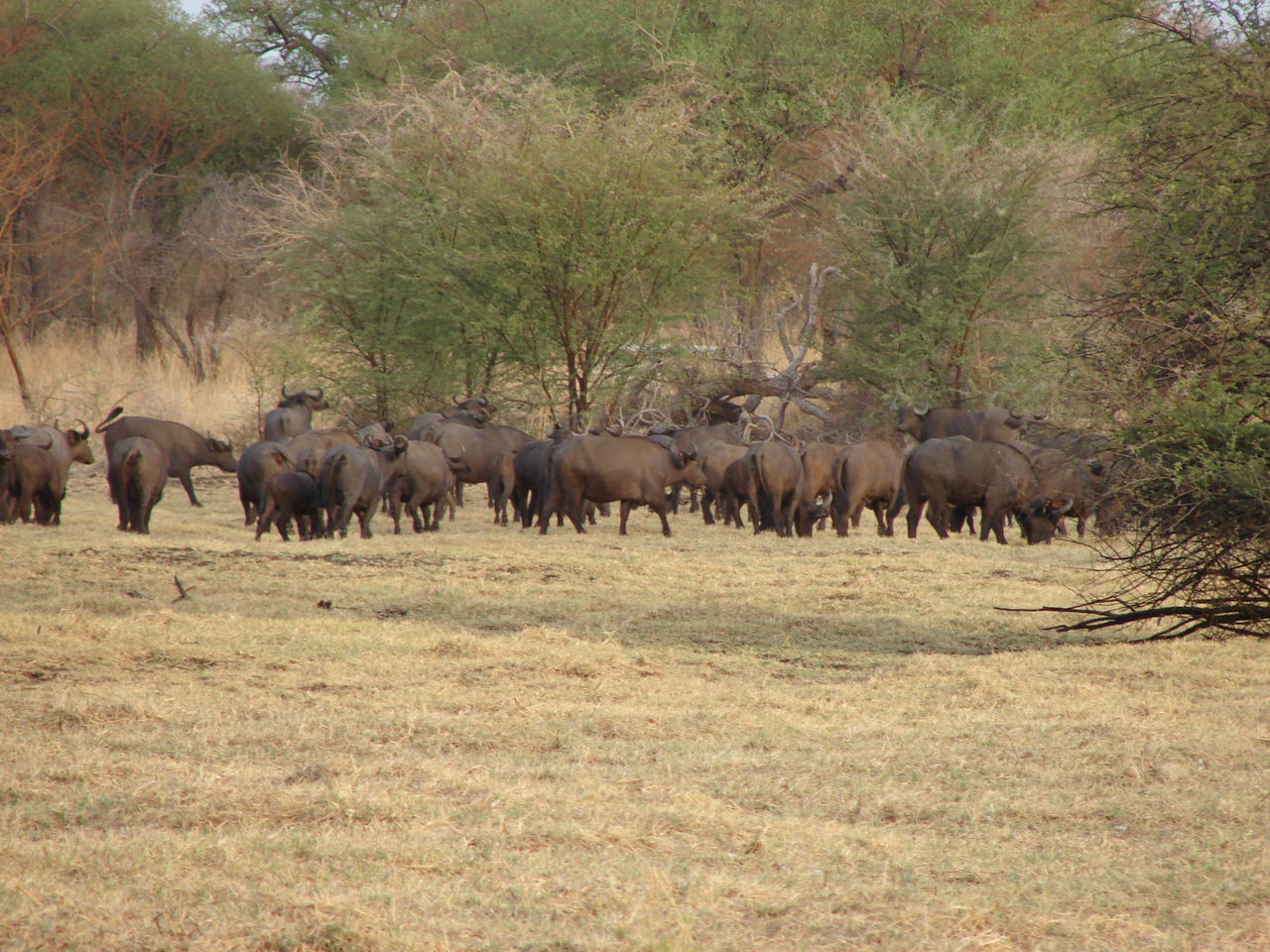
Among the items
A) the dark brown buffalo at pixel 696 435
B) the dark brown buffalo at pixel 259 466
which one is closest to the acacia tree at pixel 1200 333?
the dark brown buffalo at pixel 259 466

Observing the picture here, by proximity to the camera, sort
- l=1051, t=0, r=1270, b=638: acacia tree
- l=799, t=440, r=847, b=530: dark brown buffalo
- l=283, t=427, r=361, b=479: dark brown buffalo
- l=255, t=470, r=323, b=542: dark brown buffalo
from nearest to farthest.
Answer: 1. l=1051, t=0, r=1270, b=638: acacia tree
2. l=255, t=470, r=323, b=542: dark brown buffalo
3. l=799, t=440, r=847, b=530: dark brown buffalo
4. l=283, t=427, r=361, b=479: dark brown buffalo

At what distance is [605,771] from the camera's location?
577cm

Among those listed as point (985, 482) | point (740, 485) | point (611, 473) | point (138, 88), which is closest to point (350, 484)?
point (611, 473)

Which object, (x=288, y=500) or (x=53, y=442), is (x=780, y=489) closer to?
(x=288, y=500)

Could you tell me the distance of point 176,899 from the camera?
4.05m

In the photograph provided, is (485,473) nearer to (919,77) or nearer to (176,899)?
(176,899)

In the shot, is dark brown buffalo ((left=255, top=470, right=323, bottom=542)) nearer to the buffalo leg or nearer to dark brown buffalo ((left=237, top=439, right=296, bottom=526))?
dark brown buffalo ((left=237, top=439, right=296, bottom=526))

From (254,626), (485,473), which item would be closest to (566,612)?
(254,626)

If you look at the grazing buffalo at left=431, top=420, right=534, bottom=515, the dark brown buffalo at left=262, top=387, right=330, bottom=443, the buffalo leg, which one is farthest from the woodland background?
the buffalo leg

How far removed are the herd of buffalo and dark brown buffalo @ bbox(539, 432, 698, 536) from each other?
15mm

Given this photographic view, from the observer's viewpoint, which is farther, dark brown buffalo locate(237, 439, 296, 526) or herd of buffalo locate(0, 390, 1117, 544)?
dark brown buffalo locate(237, 439, 296, 526)

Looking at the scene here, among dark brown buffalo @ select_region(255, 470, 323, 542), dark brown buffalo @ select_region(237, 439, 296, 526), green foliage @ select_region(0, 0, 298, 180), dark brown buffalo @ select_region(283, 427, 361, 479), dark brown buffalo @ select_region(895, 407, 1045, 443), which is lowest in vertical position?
dark brown buffalo @ select_region(255, 470, 323, 542)

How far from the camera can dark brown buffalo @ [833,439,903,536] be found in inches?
627

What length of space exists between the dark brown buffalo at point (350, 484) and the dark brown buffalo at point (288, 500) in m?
0.11
